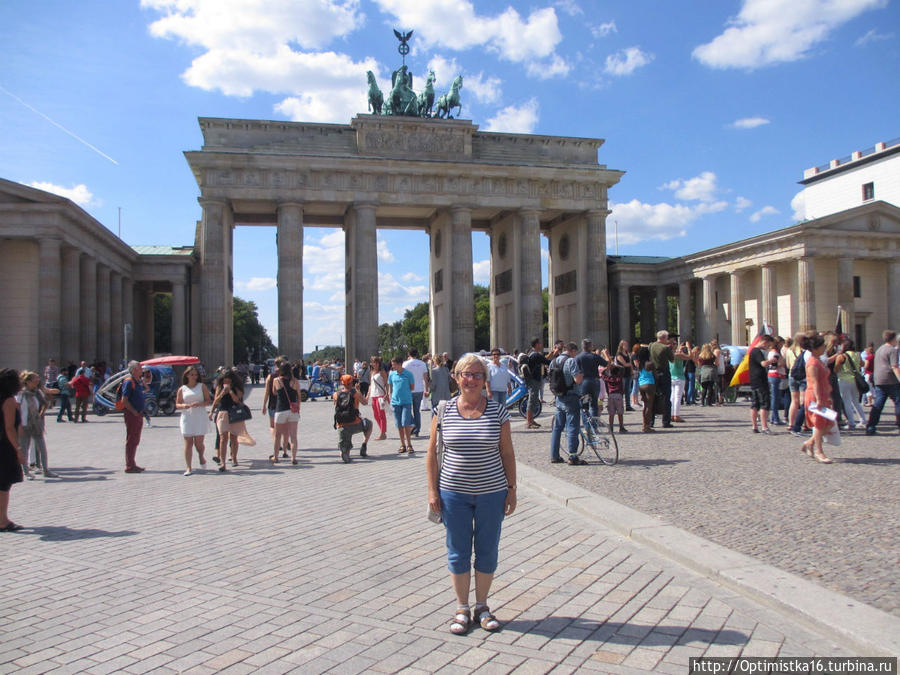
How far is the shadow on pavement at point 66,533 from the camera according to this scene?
6871 mm

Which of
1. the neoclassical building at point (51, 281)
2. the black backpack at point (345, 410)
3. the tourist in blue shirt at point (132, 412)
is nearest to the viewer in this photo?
the tourist in blue shirt at point (132, 412)

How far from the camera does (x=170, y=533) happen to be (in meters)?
6.95

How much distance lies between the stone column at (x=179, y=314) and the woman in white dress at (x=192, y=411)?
36239 mm

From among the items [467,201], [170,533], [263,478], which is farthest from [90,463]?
[467,201]

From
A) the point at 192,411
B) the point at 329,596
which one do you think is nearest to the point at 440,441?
the point at 329,596

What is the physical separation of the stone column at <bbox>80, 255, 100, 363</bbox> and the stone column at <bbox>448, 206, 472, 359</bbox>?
21274mm

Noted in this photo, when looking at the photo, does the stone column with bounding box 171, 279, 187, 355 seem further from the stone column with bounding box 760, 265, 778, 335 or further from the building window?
the building window

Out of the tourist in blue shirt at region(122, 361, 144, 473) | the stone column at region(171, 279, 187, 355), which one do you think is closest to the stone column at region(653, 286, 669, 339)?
the stone column at region(171, 279, 187, 355)

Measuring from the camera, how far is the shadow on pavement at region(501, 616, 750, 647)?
13.4 feet

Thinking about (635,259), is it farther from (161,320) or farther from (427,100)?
(161,320)

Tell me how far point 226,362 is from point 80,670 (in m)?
41.7

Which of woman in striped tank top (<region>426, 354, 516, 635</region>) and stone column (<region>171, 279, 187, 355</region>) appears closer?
woman in striped tank top (<region>426, 354, 516, 635</region>)

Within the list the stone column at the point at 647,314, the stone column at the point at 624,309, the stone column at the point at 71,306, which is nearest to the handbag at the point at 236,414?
the stone column at the point at 71,306

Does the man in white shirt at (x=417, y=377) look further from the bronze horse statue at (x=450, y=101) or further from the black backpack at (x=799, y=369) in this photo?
the bronze horse statue at (x=450, y=101)
